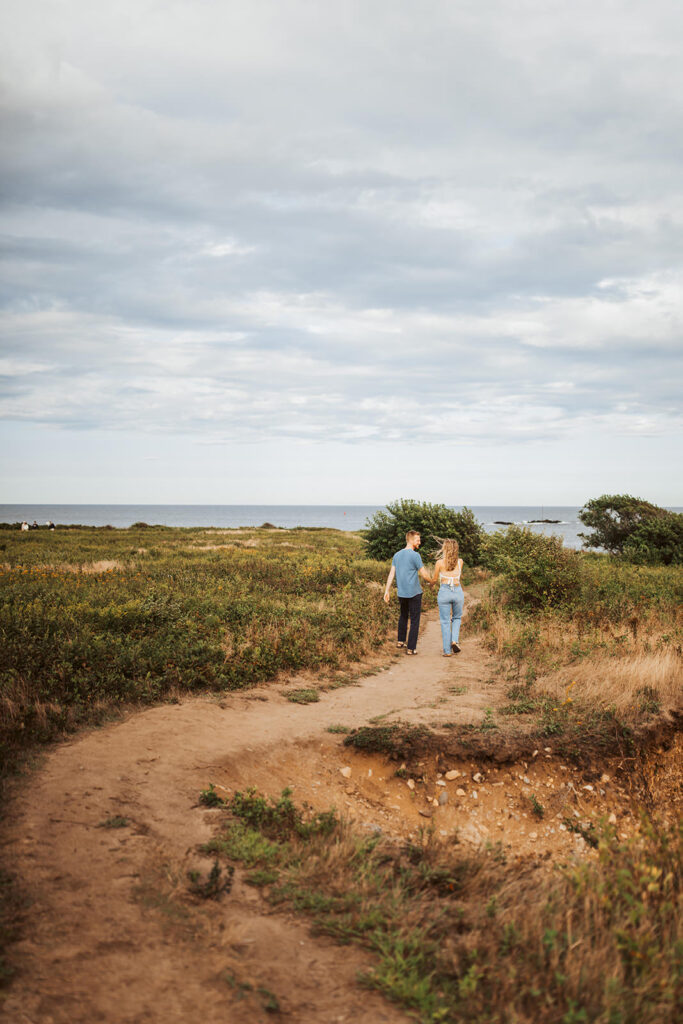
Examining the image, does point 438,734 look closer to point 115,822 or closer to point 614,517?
point 115,822

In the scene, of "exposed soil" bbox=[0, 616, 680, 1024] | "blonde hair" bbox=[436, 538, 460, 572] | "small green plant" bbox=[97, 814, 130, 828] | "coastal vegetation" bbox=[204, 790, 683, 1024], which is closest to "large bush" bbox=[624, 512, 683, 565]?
"blonde hair" bbox=[436, 538, 460, 572]

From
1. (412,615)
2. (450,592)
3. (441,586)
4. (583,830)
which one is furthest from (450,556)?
(583,830)

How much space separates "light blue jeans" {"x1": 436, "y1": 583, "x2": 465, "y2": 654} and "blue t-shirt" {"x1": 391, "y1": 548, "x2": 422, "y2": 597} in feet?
1.86

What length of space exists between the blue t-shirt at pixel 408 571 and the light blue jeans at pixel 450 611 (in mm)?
566

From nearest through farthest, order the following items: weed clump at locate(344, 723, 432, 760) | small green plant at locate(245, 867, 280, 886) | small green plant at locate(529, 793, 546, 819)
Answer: small green plant at locate(245, 867, 280, 886), small green plant at locate(529, 793, 546, 819), weed clump at locate(344, 723, 432, 760)

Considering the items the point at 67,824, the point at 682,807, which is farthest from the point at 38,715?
the point at 682,807

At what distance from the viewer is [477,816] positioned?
661 cm

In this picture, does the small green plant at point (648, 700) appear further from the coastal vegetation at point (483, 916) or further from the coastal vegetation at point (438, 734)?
the coastal vegetation at point (483, 916)

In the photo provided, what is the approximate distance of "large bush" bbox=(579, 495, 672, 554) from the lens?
37844 mm

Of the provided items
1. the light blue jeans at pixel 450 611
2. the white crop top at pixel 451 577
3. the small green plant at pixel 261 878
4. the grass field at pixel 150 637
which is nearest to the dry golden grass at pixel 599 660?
the light blue jeans at pixel 450 611

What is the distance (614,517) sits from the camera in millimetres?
Result: 39344

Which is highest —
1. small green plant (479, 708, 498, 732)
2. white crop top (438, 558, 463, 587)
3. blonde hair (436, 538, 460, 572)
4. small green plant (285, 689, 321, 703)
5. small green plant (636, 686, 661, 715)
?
blonde hair (436, 538, 460, 572)

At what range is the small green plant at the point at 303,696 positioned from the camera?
912 cm

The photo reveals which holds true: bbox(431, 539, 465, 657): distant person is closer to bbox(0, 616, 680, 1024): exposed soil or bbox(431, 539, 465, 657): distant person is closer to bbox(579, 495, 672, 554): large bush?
bbox(0, 616, 680, 1024): exposed soil
